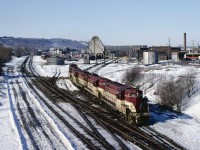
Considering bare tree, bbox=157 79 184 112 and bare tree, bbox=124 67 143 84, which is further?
bare tree, bbox=124 67 143 84

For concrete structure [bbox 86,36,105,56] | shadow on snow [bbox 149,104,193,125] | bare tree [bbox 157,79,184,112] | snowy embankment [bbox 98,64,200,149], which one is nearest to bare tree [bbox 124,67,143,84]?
snowy embankment [bbox 98,64,200,149]

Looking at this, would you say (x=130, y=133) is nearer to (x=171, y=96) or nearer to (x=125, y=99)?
(x=125, y=99)

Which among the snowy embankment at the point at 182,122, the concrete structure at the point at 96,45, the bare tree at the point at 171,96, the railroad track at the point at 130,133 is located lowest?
the snowy embankment at the point at 182,122

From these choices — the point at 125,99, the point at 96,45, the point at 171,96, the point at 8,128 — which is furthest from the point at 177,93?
the point at 96,45

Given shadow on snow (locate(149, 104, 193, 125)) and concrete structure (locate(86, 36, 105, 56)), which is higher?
concrete structure (locate(86, 36, 105, 56))

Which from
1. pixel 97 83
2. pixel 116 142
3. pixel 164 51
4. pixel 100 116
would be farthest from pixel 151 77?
pixel 164 51

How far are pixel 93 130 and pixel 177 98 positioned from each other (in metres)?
12.8

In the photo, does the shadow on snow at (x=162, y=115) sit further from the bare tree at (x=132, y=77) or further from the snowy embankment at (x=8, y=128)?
the bare tree at (x=132, y=77)

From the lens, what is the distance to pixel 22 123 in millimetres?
28844

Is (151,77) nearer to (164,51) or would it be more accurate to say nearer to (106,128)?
(106,128)

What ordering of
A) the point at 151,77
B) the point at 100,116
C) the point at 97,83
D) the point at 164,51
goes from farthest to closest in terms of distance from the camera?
the point at 164,51
the point at 151,77
the point at 97,83
the point at 100,116

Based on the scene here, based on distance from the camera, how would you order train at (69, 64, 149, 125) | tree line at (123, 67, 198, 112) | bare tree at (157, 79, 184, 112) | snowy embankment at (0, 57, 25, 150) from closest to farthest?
snowy embankment at (0, 57, 25, 150) < train at (69, 64, 149, 125) < bare tree at (157, 79, 184, 112) < tree line at (123, 67, 198, 112)

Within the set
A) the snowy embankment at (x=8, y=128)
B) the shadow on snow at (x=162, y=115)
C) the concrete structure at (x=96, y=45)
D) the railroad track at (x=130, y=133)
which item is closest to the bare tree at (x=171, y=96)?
the shadow on snow at (x=162, y=115)

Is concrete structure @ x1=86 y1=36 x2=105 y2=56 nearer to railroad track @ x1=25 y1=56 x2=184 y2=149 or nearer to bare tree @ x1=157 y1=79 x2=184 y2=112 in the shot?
bare tree @ x1=157 y1=79 x2=184 y2=112
